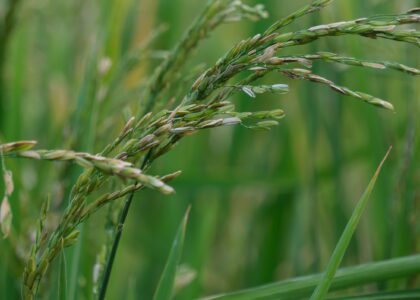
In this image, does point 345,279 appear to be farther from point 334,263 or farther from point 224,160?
point 224,160

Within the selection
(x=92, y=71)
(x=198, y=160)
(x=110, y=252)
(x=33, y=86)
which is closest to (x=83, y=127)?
(x=92, y=71)

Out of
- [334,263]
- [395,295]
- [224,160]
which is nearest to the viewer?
[334,263]

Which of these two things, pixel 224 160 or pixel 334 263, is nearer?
pixel 334 263

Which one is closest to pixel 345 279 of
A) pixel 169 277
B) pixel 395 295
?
pixel 395 295

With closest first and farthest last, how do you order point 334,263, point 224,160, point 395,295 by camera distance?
point 334,263, point 395,295, point 224,160

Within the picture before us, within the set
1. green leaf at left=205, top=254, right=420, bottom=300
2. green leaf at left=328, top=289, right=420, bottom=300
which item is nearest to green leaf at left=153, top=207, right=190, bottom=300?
green leaf at left=205, top=254, right=420, bottom=300

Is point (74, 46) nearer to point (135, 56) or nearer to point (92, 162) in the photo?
point (135, 56)

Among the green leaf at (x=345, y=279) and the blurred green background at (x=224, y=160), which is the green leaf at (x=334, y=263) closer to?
the green leaf at (x=345, y=279)

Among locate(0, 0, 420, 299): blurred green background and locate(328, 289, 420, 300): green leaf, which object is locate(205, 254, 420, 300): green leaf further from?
locate(0, 0, 420, 299): blurred green background

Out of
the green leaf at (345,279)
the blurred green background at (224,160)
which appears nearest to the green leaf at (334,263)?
the green leaf at (345,279)
